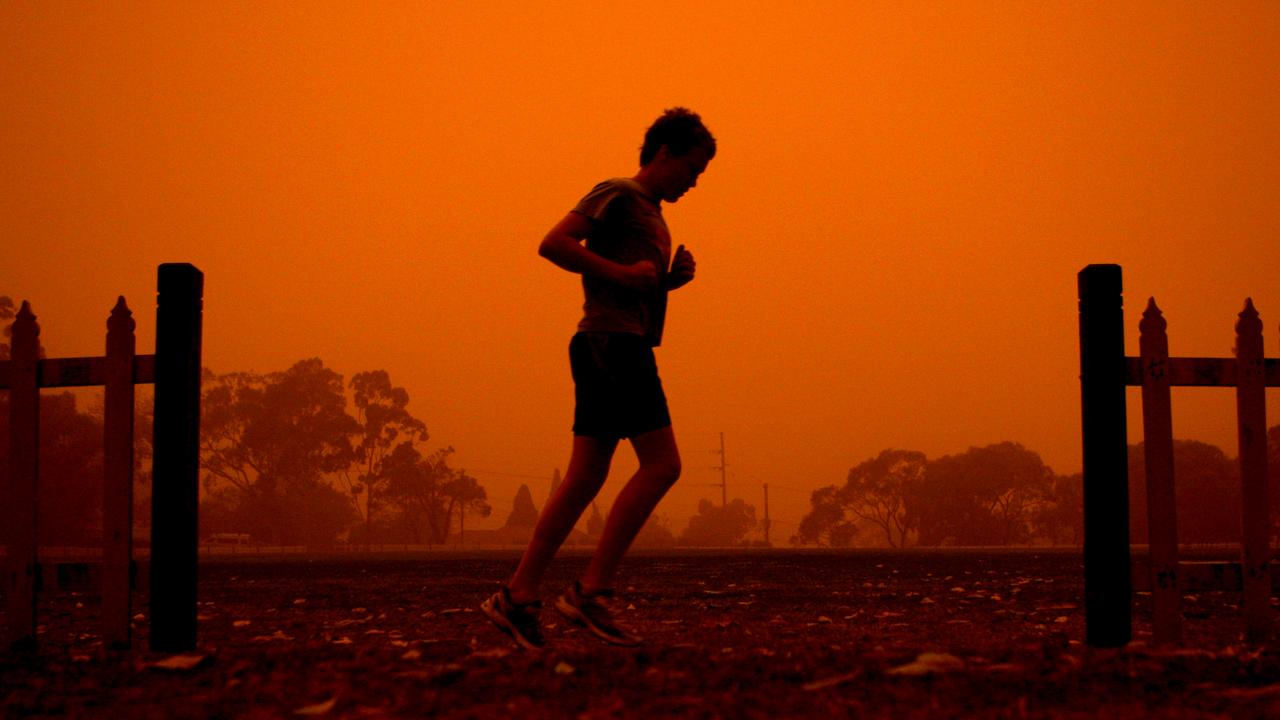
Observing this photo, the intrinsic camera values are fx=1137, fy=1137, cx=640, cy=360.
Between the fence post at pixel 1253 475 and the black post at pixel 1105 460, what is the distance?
2.73ft

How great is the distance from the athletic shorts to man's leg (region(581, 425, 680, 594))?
0.24ft

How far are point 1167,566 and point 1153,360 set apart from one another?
111 cm

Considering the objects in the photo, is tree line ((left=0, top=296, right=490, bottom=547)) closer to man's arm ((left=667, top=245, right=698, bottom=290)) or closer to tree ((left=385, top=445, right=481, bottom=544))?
tree ((left=385, top=445, right=481, bottom=544))

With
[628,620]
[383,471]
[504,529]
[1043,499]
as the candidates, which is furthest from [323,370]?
[504,529]

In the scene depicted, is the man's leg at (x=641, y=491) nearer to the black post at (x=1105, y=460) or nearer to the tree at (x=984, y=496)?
the black post at (x=1105, y=460)

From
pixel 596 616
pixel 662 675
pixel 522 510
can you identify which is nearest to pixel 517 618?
pixel 596 616

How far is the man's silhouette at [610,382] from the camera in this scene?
5.35 meters

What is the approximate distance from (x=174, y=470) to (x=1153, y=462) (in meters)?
5.21

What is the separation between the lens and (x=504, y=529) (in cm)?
13962

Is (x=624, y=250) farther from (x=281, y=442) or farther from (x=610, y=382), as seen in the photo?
(x=281, y=442)

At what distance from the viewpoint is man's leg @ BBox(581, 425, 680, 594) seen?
5.39 metres

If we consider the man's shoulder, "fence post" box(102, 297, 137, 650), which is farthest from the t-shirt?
"fence post" box(102, 297, 137, 650)

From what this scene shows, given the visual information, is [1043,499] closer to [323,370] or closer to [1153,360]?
[323,370]

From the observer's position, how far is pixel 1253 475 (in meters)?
6.39
